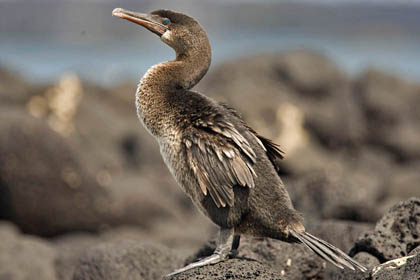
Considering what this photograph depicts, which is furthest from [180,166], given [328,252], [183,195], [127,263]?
[183,195]

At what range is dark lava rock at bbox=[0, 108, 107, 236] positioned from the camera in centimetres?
1095

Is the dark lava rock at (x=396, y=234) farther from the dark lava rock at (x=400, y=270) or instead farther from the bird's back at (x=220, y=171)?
the bird's back at (x=220, y=171)

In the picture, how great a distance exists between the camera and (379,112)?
58.1 ft

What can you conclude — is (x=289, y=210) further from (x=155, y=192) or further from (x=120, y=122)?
(x=120, y=122)

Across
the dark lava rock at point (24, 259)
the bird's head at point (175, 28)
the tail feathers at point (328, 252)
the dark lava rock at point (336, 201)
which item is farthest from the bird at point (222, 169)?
the dark lava rock at point (24, 259)

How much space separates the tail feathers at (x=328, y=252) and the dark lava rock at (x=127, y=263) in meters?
1.97

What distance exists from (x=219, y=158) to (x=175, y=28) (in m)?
1.40

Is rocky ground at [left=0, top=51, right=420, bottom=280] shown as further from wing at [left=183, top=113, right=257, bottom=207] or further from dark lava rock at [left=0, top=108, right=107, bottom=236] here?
wing at [left=183, top=113, right=257, bottom=207]

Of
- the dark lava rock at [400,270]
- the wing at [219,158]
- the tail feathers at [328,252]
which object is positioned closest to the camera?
the dark lava rock at [400,270]

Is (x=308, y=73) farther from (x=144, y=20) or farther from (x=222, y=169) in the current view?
(x=222, y=169)

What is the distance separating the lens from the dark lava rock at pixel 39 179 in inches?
431

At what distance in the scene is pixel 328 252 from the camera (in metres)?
4.93

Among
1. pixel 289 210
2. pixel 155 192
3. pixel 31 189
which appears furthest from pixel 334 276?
pixel 155 192

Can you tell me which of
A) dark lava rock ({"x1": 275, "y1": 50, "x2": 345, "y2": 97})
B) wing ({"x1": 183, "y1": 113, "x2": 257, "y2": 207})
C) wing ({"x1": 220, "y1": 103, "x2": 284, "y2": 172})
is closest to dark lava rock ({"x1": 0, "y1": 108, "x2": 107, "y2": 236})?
wing ({"x1": 220, "y1": 103, "x2": 284, "y2": 172})
